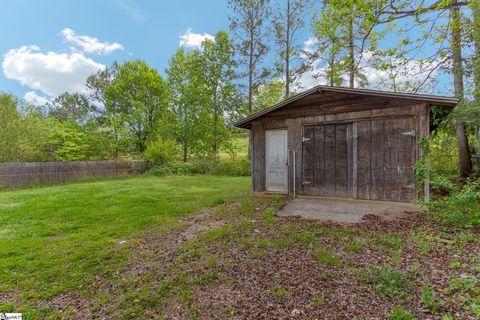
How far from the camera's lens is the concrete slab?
461cm

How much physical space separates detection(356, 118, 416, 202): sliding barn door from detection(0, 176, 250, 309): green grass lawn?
352cm

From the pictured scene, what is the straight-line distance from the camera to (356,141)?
5.83m

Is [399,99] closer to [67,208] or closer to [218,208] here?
[218,208]

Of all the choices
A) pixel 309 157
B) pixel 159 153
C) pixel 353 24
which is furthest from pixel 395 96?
pixel 159 153

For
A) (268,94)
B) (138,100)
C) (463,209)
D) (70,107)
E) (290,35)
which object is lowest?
(463,209)

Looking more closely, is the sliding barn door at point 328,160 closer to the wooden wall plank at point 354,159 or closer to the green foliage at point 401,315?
the wooden wall plank at point 354,159

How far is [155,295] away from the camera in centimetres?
223

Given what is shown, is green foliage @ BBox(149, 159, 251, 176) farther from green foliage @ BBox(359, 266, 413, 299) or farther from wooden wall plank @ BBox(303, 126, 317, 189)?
green foliage @ BBox(359, 266, 413, 299)

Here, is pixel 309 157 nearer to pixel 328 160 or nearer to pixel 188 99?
pixel 328 160

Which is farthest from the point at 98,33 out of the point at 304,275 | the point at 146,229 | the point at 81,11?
the point at 304,275

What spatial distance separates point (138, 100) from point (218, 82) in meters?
6.74

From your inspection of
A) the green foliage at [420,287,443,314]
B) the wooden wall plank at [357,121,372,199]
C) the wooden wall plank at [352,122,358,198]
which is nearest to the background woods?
the wooden wall plank at [357,121,372,199]

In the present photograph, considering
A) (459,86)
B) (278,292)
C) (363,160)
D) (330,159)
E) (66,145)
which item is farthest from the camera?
(66,145)

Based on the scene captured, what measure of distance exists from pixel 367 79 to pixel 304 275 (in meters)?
13.4
